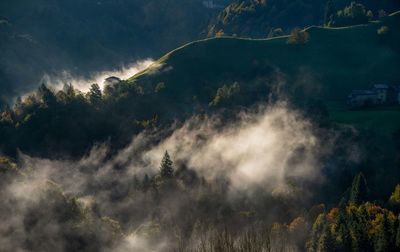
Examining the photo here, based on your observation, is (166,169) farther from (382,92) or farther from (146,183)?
(382,92)

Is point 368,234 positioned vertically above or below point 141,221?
below

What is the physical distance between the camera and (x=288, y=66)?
185m

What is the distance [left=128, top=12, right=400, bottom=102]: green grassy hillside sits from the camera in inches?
6865

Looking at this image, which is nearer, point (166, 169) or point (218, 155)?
point (166, 169)

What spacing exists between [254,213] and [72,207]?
44112 mm

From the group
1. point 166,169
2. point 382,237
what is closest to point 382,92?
point 166,169

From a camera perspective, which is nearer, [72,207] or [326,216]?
[72,207]

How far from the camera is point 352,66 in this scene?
184 m

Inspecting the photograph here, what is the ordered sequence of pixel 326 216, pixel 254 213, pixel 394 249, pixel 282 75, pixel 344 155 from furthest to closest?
pixel 282 75, pixel 344 155, pixel 254 213, pixel 326 216, pixel 394 249

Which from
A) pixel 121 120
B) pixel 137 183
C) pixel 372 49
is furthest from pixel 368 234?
pixel 372 49

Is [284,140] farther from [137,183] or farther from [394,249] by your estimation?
[394,249]

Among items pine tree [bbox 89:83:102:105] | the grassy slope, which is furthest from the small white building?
pine tree [bbox 89:83:102:105]

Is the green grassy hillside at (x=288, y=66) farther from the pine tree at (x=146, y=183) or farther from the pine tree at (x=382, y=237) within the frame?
the pine tree at (x=382, y=237)

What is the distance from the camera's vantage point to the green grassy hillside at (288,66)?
174375 millimetres
